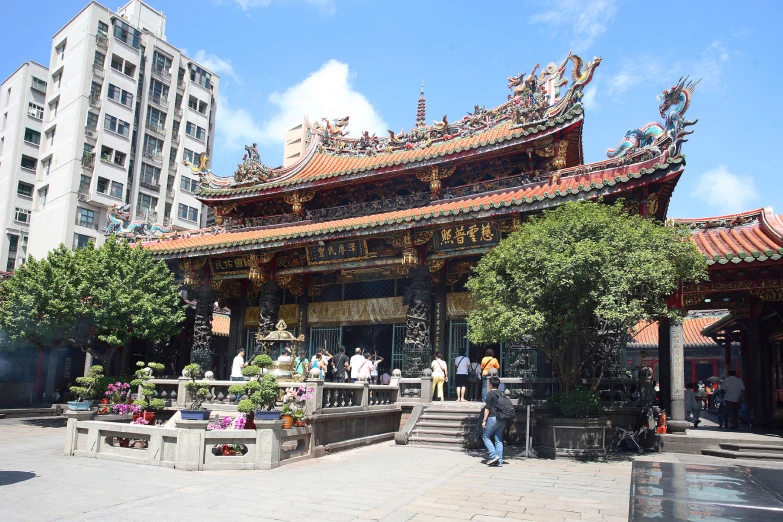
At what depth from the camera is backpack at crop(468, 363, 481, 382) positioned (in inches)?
593

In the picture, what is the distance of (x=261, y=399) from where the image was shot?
33.7ft

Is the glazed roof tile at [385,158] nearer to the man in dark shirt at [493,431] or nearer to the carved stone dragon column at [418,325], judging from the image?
the carved stone dragon column at [418,325]

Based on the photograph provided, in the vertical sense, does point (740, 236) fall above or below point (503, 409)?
above

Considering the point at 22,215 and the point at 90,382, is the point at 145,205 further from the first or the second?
the point at 90,382

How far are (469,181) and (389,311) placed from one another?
4.57m

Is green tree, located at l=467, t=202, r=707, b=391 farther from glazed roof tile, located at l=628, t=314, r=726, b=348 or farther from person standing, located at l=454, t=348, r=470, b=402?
glazed roof tile, located at l=628, t=314, r=726, b=348

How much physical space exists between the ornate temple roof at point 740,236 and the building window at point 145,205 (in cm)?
4137

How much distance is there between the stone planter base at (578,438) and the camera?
11.0 metres

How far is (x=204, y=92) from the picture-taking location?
2064 inches

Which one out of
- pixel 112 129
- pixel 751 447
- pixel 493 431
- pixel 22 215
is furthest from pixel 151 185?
pixel 751 447

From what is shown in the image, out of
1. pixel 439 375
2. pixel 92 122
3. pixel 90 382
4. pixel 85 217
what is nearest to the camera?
pixel 90 382

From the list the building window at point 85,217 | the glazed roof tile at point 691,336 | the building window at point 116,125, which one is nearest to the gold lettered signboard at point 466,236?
the glazed roof tile at point 691,336

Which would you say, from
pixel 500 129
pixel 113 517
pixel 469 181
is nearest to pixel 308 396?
pixel 113 517

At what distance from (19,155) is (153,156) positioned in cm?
954
